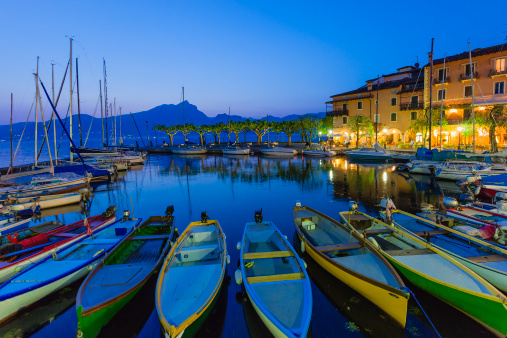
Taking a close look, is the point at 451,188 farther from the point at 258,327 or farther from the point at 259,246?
the point at 258,327

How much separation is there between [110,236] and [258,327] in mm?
8690

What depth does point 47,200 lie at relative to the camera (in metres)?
21.6

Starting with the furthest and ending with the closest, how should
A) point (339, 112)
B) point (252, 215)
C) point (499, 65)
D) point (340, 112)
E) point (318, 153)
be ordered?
point (339, 112) → point (340, 112) → point (318, 153) → point (499, 65) → point (252, 215)

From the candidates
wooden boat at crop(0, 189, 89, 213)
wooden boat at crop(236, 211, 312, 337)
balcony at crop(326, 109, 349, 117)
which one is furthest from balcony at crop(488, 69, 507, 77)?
wooden boat at crop(0, 189, 89, 213)

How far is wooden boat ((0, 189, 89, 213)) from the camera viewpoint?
20.0 meters

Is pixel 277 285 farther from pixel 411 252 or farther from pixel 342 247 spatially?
pixel 411 252

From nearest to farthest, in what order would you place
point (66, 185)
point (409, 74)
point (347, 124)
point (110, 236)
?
point (110, 236) < point (66, 185) < point (409, 74) < point (347, 124)

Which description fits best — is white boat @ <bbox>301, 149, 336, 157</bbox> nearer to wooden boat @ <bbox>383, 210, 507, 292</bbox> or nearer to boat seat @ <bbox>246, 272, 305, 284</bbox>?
wooden boat @ <bbox>383, 210, 507, 292</bbox>

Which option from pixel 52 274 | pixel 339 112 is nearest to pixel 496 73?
pixel 339 112

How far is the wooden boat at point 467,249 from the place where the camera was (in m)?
8.06

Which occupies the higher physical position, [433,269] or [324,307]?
[433,269]

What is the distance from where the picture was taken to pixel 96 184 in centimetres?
3256

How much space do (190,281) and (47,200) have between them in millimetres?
19775

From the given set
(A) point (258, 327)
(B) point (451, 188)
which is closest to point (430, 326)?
(A) point (258, 327)
